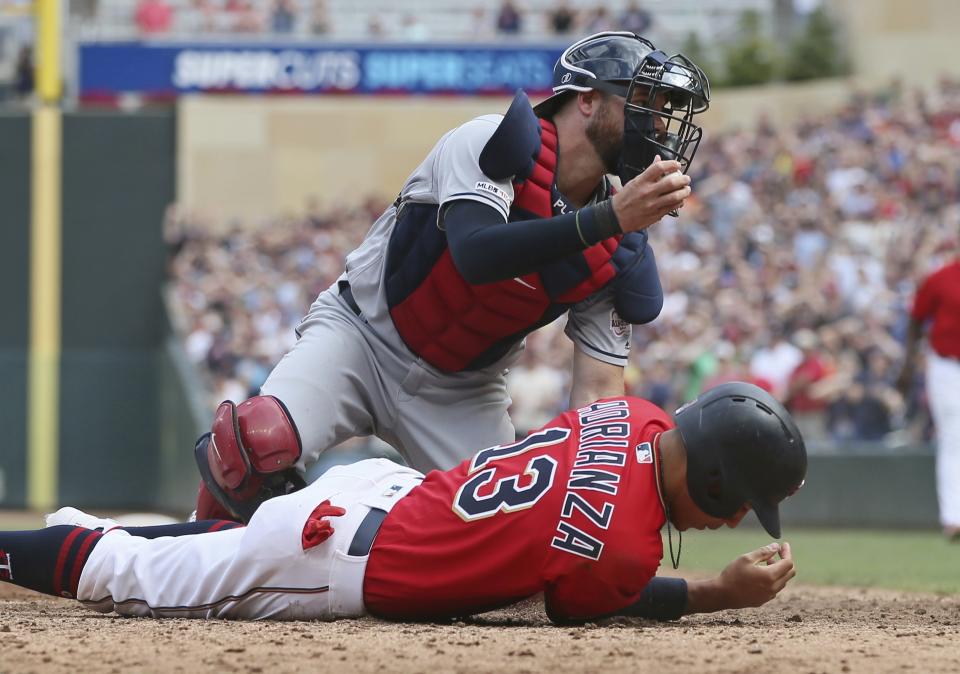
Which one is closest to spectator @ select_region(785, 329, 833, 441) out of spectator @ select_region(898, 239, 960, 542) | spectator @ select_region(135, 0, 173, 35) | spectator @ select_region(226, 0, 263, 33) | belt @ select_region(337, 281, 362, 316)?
spectator @ select_region(898, 239, 960, 542)

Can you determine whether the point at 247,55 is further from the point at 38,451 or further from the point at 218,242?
the point at 38,451

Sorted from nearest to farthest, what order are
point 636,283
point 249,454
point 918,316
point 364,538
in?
point 364,538
point 249,454
point 636,283
point 918,316

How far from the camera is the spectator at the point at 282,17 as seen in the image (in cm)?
2248

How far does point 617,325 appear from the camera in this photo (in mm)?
5562

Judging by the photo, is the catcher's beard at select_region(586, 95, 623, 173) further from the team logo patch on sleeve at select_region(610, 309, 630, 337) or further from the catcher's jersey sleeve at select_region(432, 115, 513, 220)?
the team logo patch on sleeve at select_region(610, 309, 630, 337)

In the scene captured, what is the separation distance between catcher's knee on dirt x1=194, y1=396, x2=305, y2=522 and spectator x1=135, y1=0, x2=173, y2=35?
17.8 metres

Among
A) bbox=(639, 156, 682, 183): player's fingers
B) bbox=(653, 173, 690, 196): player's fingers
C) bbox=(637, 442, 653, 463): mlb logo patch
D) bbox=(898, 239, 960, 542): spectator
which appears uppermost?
bbox=(639, 156, 682, 183): player's fingers

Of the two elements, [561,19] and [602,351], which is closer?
[602,351]

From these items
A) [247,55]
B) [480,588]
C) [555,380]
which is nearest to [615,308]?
[480,588]

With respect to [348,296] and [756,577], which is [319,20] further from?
[756,577]

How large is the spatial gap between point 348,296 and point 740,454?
1947mm

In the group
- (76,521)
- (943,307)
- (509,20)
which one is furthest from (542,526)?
(509,20)

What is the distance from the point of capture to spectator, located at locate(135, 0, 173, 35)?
2191 centimetres

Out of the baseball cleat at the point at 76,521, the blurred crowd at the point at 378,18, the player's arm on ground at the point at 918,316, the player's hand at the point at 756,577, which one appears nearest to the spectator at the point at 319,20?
the blurred crowd at the point at 378,18
